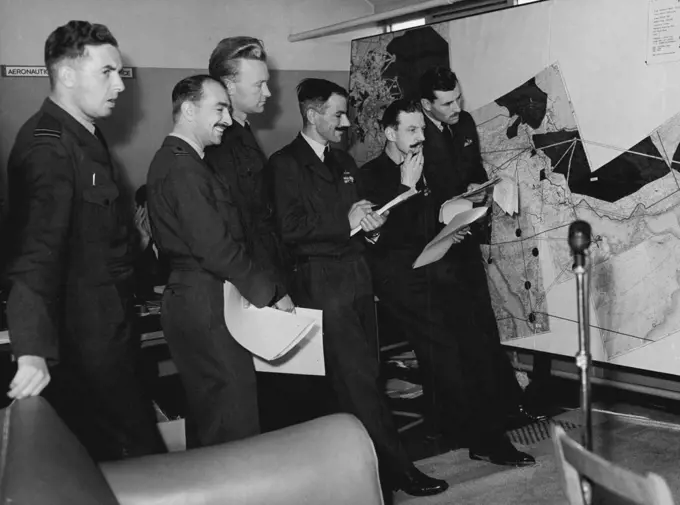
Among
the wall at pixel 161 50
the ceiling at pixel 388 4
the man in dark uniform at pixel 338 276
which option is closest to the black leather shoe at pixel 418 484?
the man in dark uniform at pixel 338 276

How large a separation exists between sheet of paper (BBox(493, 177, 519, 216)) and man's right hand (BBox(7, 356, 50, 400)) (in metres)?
2.38

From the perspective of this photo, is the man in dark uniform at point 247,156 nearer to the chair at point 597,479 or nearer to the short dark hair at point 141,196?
the short dark hair at point 141,196

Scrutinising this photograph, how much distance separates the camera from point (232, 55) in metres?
3.20

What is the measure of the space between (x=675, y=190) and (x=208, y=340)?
1.96 m

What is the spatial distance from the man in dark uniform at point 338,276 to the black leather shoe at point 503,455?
1.15ft

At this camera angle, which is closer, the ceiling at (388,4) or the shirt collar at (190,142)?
the shirt collar at (190,142)

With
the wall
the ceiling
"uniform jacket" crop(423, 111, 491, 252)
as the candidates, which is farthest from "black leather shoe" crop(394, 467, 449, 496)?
the ceiling

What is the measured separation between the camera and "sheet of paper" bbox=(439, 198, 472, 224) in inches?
136

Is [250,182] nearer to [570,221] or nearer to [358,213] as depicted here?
[358,213]

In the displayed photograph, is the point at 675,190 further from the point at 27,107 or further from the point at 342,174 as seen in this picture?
the point at 27,107

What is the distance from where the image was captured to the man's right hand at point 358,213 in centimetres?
304

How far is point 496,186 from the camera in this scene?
3.80 meters

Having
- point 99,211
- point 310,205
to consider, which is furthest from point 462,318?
point 99,211

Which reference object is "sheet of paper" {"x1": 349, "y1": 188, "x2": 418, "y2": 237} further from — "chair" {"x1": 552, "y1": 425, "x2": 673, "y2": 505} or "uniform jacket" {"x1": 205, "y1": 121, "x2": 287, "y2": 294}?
"chair" {"x1": 552, "y1": 425, "x2": 673, "y2": 505}
